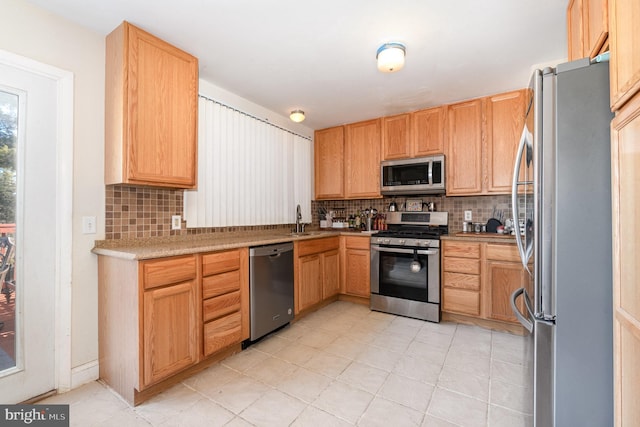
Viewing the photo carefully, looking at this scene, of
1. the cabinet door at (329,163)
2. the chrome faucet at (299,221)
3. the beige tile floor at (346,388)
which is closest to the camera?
the beige tile floor at (346,388)

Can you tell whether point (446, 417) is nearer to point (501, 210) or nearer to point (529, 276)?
point (529, 276)

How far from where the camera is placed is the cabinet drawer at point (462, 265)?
2803 mm

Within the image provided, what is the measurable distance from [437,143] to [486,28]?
143cm

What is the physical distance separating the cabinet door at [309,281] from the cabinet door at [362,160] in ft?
3.76

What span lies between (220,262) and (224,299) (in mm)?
290

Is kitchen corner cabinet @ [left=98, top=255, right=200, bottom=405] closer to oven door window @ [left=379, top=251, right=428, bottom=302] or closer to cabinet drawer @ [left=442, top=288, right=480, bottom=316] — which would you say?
oven door window @ [left=379, top=251, right=428, bottom=302]

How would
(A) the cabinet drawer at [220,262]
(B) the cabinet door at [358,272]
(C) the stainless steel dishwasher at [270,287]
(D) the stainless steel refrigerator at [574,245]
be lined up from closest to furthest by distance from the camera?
(D) the stainless steel refrigerator at [574,245] → (A) the cabinet drawer at [220,262] → (C) the stainless steel dishwasher at [270,287] → (B) the cabinet door at [358,272]

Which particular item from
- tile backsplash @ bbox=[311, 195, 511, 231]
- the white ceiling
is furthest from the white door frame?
tile backsplash @ bbox=[311, 195, 511, 231]

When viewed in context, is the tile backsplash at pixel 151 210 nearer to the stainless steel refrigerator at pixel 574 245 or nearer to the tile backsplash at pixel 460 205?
the tile backsplash at pixel 460 205

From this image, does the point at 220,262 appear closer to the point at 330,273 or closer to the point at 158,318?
the point at 158,318

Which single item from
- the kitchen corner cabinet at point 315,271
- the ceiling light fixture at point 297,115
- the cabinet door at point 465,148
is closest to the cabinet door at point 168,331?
the kitchen corner cabinet at point 315,271

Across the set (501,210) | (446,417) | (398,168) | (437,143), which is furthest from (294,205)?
(446,417)

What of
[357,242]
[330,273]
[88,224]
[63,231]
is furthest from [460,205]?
[63,231]

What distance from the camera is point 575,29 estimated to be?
1543mm
